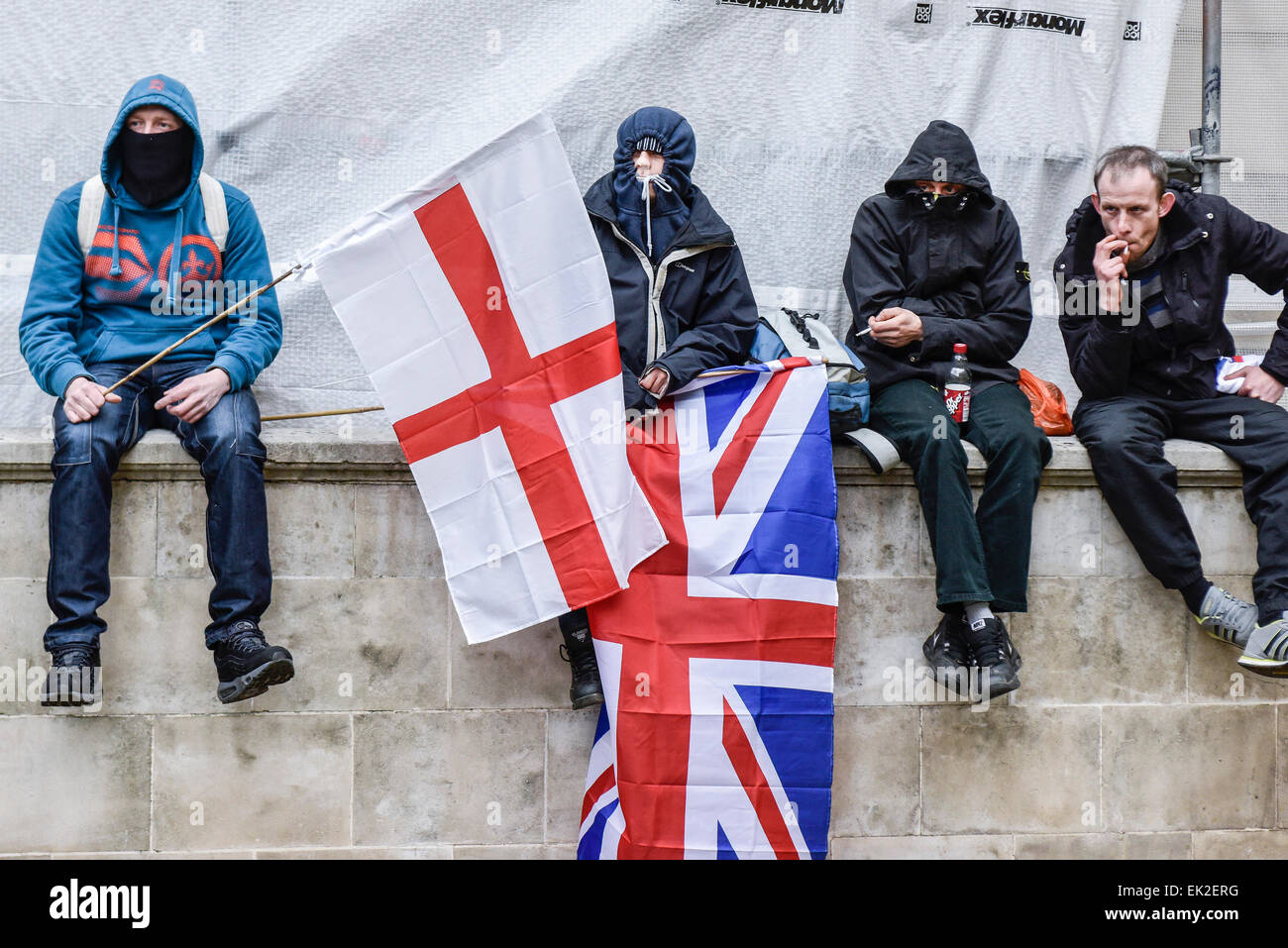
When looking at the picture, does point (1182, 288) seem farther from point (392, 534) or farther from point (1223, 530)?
point (392, 534)

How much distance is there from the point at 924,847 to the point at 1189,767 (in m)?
1.18

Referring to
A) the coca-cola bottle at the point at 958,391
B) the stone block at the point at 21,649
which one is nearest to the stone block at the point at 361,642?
the stone block at the point at 21,649

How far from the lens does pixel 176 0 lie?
5590mm

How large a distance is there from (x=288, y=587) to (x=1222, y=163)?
5.03 m

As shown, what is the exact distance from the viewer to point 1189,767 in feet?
17.4

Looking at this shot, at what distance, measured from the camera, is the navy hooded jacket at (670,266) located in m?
Answer: 4.97

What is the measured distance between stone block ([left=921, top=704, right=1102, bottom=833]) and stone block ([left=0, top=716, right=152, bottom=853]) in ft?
10.0

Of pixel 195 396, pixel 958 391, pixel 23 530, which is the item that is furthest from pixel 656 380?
pixel 23 530

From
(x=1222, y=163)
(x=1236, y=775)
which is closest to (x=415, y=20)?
(x=1222, y=163)

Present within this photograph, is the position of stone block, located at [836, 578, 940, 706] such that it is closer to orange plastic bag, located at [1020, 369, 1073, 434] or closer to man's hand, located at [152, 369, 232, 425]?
orange plastic bag, located at [1020, 369, 1073, 434]

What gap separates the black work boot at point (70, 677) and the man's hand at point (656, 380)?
2175mm

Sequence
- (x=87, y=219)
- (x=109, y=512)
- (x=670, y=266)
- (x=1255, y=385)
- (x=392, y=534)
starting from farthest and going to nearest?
(x=1255, y=385), (x=670, y=266), (x=392, y=534), (x=87, y=219), (x=109, y=512)

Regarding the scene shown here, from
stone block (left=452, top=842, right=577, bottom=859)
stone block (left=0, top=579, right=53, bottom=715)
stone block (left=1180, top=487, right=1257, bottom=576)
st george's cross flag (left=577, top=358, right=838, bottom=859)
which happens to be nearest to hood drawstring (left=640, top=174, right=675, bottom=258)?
st george's cross flag (left=577, top=358, right=838, bottom=859)

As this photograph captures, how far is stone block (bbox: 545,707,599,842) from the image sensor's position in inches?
197
